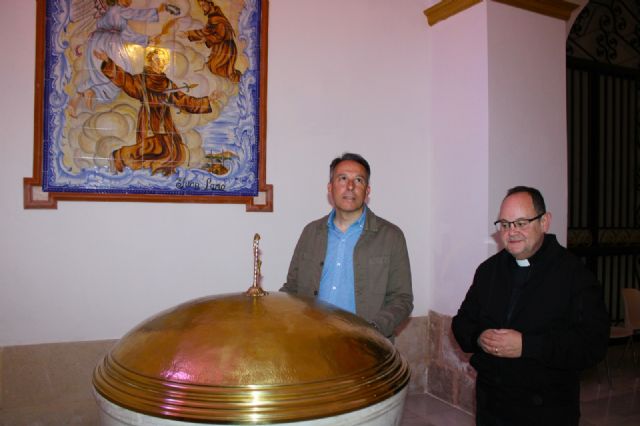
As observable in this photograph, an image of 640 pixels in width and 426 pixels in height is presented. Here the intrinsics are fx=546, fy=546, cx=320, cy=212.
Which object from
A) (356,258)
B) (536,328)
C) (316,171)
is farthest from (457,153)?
(536,328)

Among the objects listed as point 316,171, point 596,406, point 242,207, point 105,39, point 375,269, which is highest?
point 105,39

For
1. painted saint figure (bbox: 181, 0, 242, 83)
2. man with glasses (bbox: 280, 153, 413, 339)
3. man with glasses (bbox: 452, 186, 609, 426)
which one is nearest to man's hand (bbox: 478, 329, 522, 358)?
man with glasses (bbox: 452, 186, 609, 426)

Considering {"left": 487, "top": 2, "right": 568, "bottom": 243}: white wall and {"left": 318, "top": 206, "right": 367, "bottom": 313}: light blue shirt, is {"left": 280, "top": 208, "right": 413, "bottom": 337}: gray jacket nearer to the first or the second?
{"left": 318, "top": 206, "right": 367, "bottom": 313}: light blue shirt

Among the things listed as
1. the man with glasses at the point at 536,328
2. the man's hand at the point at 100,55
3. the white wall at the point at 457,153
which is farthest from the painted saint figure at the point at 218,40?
the man with glasses at the point at 536,328

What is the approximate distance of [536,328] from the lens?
2.09 metres

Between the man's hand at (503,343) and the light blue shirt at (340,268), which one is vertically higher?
the light blue shirt at (340,268)

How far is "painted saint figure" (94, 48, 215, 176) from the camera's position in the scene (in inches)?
146

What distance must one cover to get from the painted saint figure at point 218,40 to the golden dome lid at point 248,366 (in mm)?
2731

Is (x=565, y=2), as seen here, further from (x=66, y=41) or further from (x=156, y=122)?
(x=66, y=41)

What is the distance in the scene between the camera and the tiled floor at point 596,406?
3988mm

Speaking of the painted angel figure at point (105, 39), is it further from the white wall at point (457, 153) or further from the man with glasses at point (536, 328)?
the man with glasses at point (536, 328)

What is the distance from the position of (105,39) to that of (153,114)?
58 cm

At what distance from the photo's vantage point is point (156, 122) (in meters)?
3.79

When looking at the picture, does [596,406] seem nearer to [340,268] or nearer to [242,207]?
Answer: [340,268]
